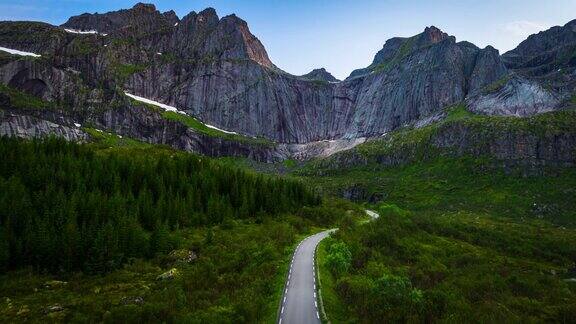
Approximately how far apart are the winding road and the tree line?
2665 cm

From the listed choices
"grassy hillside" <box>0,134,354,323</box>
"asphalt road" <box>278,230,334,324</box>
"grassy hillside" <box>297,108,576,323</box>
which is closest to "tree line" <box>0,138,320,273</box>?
"grassy hillside" <box>0,134,354,323</box>

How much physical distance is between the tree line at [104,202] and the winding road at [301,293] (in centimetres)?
2665

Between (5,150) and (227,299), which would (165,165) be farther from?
(227,299)

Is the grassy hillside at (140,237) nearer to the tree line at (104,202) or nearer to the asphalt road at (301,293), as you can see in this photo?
the tree line at (104,202)

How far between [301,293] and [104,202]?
55.6 m

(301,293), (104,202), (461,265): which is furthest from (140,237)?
(461,265)

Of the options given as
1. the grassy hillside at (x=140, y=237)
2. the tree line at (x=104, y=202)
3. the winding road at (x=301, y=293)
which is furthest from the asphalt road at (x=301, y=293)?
the tree line at (x=104, y=202)

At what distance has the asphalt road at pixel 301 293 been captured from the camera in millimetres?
40125

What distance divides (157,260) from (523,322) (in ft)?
176

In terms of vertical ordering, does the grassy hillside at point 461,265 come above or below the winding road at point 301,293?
below

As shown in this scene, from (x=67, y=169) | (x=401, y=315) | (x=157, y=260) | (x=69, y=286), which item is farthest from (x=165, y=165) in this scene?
(x=401, y=315)

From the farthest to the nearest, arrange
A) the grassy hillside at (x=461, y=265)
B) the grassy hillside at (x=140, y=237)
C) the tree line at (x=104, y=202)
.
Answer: the tree line at (x=104, y=202) → the grassy hillside at (x=140, y=237) → the grassy hillside at (x=461, y=265)

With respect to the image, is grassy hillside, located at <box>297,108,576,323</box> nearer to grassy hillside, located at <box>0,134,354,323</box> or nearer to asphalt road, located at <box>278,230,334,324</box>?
asphalt road, located at <box>278,230,334,324</box>

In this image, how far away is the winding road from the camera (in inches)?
1580
